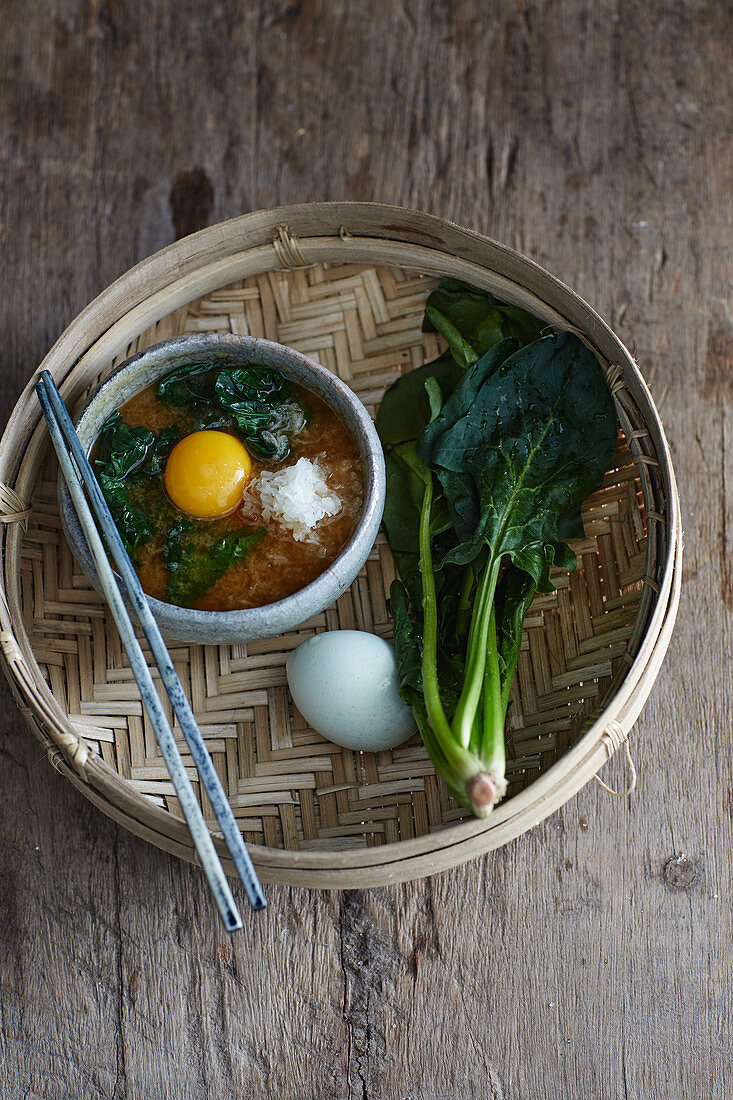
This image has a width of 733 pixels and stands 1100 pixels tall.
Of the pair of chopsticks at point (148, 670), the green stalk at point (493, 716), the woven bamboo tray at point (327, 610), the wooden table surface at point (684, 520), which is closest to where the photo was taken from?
the pair of chopsticks at point (148, 670)

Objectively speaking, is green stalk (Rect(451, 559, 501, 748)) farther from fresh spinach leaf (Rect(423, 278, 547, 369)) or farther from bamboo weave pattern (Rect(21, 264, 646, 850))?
fresh spinach leaf (Rect(423, 278, 547, 369))

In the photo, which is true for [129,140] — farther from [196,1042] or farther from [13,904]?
[196,1042]

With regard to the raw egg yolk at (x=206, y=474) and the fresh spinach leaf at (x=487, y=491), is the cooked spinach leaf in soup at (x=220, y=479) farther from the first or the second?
the fresh spinach leaf at (x=487, y=491)

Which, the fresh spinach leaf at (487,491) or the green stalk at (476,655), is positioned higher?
the fresh spinach leaf at (487,491)

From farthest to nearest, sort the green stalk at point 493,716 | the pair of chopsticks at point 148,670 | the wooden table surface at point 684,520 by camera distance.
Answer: the wooden table surface at point 684,520 → the green stalk at point 493,716 → the pair of chopsticks at point 148,670

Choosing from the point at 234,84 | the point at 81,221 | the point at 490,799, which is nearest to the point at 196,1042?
the point at 490,799

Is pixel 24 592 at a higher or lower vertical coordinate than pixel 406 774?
higher

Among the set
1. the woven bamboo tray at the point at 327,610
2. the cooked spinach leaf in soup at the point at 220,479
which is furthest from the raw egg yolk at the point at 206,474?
the woven bamboo tray at the point at 327,610

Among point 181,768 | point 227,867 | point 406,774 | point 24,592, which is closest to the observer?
point 181,768
